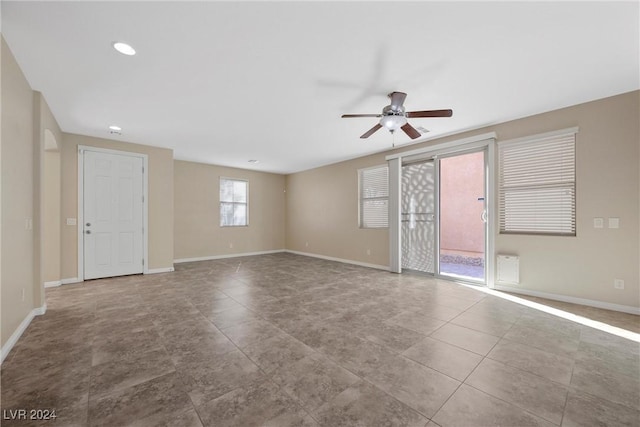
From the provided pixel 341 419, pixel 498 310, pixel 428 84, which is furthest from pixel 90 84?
pixel 498 310

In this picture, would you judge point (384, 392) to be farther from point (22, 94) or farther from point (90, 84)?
point (22, 94)

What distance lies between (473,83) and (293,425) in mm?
3592

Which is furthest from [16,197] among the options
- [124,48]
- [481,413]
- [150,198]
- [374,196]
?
[374,196]

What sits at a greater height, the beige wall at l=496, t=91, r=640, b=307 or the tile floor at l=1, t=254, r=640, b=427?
the beige wall at l=496, t=91, r=640, b=307

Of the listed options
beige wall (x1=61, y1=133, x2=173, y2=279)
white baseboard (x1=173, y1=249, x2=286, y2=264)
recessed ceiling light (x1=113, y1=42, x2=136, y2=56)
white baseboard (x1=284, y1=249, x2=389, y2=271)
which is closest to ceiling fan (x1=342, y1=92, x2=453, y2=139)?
recessed ceiling light (x1=113, y1=42, x2=136, y2=56)

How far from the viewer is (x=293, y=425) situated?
55.8 inches

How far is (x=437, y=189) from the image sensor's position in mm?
4867

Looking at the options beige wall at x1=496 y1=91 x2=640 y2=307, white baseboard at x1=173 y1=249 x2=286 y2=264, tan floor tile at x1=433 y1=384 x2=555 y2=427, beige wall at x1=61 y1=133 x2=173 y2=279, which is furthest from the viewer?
white baseboard at x1=173 y1=249 x2=286 y2=264

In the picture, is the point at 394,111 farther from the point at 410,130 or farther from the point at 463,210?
the point at 463,210

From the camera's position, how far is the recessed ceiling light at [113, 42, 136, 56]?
2.19 metres

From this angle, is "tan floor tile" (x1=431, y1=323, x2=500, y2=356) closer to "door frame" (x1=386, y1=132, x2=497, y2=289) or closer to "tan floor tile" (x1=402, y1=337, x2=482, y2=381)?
"tan floor tile" (x1=402, y1=337, x2=482, y2=381)

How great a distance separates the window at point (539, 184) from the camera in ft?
11.5

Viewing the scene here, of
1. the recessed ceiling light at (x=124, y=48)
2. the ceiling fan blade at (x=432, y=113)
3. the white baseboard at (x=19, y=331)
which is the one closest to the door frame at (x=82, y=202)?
the white baseboard at (x=19, y=331)

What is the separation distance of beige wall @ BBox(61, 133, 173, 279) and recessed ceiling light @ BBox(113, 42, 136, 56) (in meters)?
3.52
